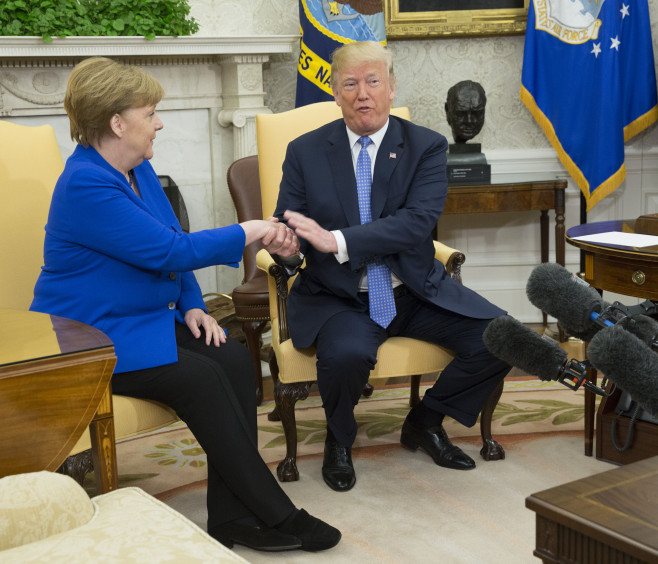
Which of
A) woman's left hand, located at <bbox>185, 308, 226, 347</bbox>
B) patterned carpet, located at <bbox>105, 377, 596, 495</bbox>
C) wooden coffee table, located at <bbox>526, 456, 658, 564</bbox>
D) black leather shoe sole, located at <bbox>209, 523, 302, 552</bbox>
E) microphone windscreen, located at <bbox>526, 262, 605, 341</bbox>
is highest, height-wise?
microphone windscreen, located at <bbox>526, 262, 605, 341</bbox>

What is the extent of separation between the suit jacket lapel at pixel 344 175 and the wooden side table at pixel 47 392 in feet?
3.89

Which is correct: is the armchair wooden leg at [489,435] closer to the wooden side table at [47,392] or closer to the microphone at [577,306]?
the wooden side table at [47,392]

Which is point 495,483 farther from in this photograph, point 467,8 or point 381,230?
point 467,8

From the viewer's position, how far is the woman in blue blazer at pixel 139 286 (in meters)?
2.43

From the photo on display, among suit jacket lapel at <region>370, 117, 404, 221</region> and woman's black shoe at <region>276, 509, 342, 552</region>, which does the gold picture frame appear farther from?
woman's black shoe at <region>276, 509, 342, 552</region>

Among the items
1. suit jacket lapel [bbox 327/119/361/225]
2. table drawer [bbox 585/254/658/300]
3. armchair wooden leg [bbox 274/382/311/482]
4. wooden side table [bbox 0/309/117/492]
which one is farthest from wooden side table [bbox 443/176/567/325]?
wooden side table [bbox 0/309/117/492]

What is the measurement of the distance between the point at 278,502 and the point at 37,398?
0.83 meters

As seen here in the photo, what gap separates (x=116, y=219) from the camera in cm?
242

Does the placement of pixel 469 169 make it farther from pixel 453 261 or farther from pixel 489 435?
pixel 489 435

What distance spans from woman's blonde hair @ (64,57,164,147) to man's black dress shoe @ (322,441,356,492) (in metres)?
1.33

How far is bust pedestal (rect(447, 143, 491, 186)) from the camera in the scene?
14.9ft

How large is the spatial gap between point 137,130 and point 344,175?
0.83 metres

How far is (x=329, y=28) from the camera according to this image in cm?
453

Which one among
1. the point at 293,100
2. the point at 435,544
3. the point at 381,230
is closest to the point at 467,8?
the point at 293,100
